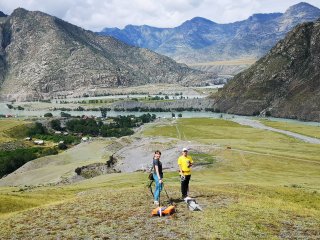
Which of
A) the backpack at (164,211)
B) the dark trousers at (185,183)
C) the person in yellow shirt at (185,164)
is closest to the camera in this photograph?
the backpack at (164,211)

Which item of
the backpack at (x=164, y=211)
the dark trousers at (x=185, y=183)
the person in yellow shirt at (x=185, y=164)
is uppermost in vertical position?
the person in yellow shirt at (x=185, y=164)

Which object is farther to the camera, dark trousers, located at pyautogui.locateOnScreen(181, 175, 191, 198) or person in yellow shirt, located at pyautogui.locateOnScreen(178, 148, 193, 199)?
dark trousers, located at pyautogui.locateOnScreen(181, 175, 191, 198)

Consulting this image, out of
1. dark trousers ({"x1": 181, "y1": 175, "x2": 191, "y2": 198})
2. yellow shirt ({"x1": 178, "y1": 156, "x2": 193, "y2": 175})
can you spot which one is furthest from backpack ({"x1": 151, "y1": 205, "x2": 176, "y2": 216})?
yellow shirt ({"x1": 178, "y1": 156, "x2": 193, "y2": 175})

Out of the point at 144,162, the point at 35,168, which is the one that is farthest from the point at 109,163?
the point at 35,168

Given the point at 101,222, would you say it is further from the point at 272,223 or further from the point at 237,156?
the point at 237,156

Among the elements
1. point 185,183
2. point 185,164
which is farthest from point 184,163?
point 185,183

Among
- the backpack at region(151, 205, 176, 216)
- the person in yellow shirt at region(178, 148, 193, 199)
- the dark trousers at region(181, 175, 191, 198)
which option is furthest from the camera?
the dark trousers at region(181, 175, 191, 198)

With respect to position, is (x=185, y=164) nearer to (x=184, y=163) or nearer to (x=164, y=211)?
(x=184, y=163)

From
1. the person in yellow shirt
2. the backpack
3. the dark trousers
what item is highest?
the person in yellow shirt

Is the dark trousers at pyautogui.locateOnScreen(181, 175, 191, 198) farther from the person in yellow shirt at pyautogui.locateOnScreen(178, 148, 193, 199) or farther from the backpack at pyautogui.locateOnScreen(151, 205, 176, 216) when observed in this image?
the backpack at pyautogui.locateOnScreen(151, 205, 176, 216)

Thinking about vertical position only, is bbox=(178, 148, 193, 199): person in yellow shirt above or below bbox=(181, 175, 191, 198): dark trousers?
above

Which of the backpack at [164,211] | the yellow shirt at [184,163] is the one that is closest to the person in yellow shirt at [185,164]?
the yellow shirt at [184,163]

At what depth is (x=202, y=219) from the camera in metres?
29.1

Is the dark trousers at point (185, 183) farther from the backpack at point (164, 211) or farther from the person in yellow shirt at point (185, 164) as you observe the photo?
the backpack at point (164, 211)
